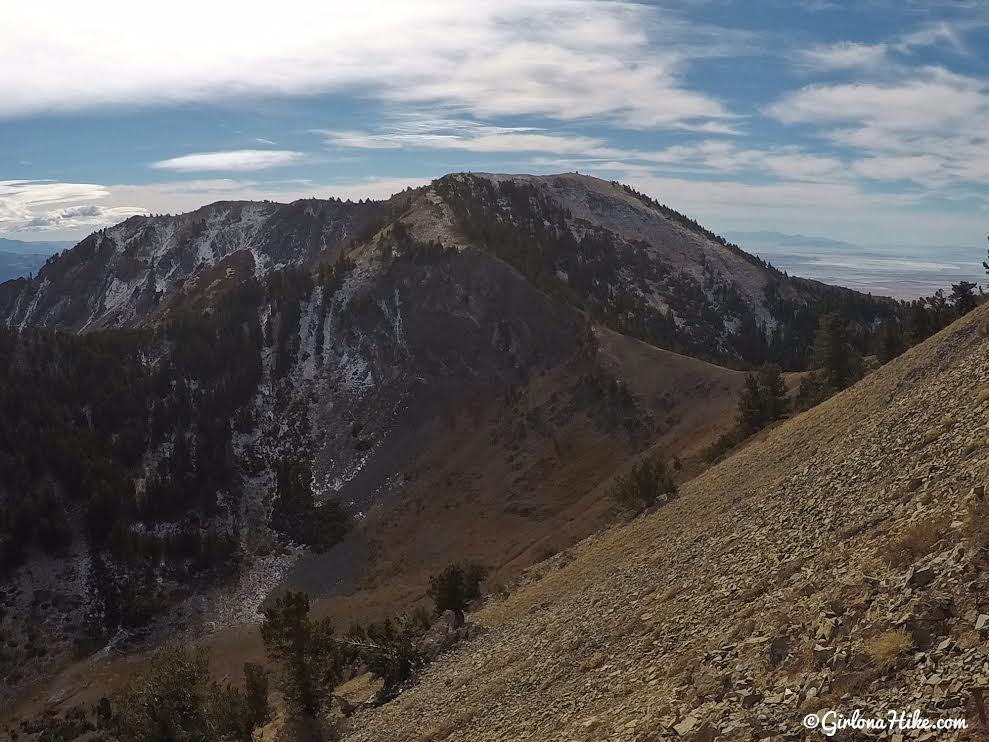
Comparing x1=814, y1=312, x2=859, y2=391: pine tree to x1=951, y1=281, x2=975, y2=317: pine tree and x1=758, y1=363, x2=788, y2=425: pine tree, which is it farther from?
x1=951, y1=281, x2=975, y2=317: pine tree

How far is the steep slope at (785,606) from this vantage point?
1052 cm

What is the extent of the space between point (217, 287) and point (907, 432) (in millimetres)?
142010

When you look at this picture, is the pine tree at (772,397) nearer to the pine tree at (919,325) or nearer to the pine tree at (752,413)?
the pine tree at (752,413)

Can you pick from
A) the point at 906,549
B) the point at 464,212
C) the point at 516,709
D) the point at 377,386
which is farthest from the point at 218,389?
the point at 906,549

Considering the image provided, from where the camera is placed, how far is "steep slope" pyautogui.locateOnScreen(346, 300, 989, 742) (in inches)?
414

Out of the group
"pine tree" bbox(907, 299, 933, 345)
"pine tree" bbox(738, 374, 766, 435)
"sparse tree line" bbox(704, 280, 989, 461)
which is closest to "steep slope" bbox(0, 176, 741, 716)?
"pine tree" bbox(738, 374, 766, 435)

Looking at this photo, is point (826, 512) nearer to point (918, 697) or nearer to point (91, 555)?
point (918, 697)

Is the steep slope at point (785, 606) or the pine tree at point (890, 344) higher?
the pine tree at point (890, 344)

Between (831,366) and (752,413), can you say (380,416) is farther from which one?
(831,366)

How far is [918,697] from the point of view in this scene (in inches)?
362

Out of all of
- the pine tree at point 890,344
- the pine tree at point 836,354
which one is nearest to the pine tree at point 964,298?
the pine tree at point 890,344

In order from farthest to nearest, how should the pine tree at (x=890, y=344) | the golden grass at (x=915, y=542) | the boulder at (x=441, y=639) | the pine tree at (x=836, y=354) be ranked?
the pine tree at (x=890, y=344)
the pine tree at (x=836, y=354)
the boulder at (x=441, y=639)
the golden grass at (x=915, y=542)

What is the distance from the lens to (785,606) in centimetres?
1444

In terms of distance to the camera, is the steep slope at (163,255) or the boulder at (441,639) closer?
the boulder at (441,639)
